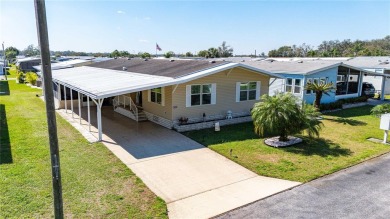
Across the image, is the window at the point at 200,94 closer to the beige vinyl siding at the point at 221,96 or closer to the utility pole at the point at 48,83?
the beige vinyl siding at the point at 221,96

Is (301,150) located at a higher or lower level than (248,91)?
lower

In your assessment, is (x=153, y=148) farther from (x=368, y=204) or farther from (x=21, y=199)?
(x=368, y=204)

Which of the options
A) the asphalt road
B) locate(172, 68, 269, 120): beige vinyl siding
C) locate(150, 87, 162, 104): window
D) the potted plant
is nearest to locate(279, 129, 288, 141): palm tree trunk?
the asphalt road

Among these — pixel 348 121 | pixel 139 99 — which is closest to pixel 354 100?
pixel 348 121

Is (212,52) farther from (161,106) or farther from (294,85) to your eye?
(161,106)

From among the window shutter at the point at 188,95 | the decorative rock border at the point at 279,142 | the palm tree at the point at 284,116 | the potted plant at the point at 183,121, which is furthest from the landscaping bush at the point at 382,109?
the potted plant at the point at 183,121

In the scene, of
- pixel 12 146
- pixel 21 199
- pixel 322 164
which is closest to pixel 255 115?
pixel 322 164

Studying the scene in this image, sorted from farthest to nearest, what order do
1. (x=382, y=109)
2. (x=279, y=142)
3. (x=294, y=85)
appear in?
(x=294, y=85)
(x=382, y=109)
(x=279, y=142)
